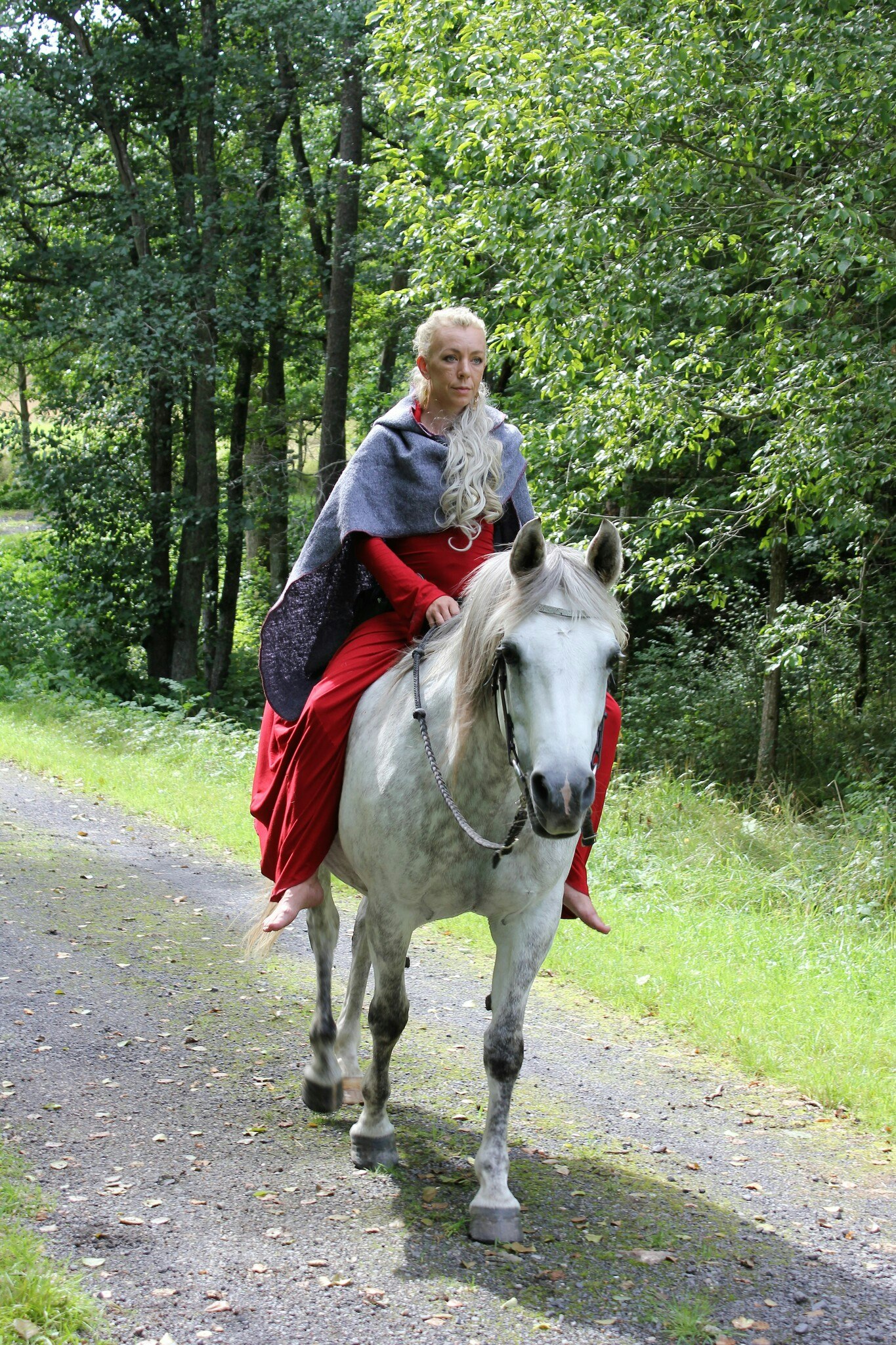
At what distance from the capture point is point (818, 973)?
5984 mm

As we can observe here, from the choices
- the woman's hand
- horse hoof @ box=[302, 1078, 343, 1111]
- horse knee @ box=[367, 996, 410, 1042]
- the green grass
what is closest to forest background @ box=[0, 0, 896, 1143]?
horse hoof @ box=[302, 1078, 343, 1111]

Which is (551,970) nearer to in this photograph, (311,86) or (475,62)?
(475,62)

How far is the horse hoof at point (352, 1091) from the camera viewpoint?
14.9 feet

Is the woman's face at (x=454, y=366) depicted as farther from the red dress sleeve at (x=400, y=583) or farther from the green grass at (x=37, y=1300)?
the green grass at (x=37, y=1300)

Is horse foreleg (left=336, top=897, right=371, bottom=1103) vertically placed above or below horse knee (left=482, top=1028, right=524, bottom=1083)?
below

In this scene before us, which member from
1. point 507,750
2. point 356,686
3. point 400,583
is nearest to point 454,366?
point 400,583

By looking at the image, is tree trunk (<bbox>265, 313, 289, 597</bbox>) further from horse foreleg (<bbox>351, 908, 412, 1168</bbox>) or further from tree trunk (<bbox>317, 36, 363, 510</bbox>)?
horse foreleg (<bbox>351, 908, 412, 1168</bbox>)

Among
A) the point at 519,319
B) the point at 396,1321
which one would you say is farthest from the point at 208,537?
the point at 396,1321

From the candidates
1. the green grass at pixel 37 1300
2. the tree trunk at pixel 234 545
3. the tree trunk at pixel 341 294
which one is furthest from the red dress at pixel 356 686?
the tree trunk at pixel 234 545

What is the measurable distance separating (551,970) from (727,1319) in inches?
132

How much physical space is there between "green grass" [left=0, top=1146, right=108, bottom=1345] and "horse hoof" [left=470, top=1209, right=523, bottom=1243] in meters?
1.11

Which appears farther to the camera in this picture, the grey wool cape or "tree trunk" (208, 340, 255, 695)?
"tree trunk" (208, 340, 255, 695)

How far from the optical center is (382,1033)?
3785 mm

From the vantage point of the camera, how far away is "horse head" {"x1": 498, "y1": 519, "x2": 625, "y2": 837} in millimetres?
2730
